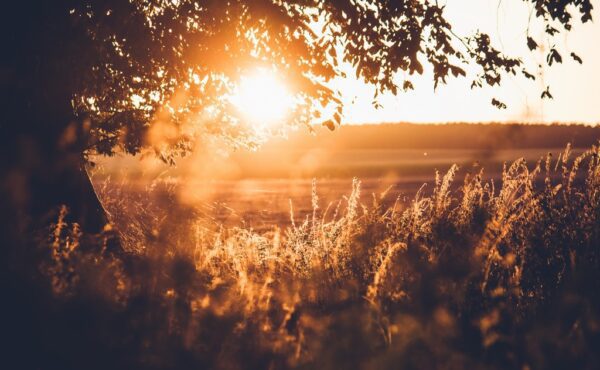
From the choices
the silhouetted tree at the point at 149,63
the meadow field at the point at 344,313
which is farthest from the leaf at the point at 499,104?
the meadow field at the point at 344,313

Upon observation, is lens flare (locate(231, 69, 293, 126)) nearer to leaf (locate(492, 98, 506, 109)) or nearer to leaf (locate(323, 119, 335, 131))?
leaf (locate(323, 119, 335, 131))

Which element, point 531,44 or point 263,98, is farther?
point 263,98

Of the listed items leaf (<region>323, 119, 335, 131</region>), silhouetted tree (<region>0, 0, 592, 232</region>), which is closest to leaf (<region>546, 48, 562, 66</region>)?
silhouetted tree (<region>0, 0, 592, 232</region>)

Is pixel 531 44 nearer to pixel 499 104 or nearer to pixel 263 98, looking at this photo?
pixel 499 104

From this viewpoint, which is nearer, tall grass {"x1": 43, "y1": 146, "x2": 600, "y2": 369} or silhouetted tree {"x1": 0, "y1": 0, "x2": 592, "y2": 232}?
tall grass {"x1": 43, "y1": 146, "x2": 600, "y2": 369}

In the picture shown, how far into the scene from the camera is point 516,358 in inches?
142

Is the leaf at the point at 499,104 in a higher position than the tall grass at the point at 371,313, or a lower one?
higher

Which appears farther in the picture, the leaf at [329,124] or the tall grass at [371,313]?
the leaf at [329,124]

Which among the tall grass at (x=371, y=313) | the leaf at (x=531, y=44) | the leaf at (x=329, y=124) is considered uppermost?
the leaf at (x=531, y=44)

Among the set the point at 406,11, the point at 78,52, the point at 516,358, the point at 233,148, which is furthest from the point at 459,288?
the point at 233,148

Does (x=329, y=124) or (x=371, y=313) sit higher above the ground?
(x=329, y=124)

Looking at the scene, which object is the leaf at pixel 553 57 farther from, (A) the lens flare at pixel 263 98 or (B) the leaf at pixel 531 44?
(A) the lens flare at pixel 263 98

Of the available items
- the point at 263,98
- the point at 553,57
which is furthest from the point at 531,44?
the point at 263,98

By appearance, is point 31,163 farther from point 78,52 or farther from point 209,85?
point 209,85
